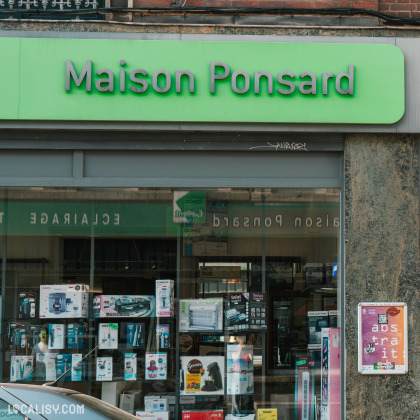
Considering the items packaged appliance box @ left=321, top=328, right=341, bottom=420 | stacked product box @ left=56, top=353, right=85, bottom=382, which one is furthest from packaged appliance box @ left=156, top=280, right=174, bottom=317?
packaged appliance box @ left=321, top=328, right=341, bottom=420

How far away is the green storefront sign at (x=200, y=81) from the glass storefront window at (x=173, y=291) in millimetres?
977

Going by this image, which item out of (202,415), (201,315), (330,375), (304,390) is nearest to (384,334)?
(330,375)

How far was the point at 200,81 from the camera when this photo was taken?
26.7 ft

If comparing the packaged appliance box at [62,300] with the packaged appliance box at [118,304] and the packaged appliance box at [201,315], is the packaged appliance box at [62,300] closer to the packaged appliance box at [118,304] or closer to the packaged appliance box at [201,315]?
the packaged appliance box at [118,304]

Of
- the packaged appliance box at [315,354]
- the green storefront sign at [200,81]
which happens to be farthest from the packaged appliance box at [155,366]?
the green storefront sign at [200,81]

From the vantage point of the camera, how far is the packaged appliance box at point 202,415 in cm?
851

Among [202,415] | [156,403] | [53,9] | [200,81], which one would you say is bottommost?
[202,415]

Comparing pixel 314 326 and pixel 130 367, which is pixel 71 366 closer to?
pixel 130 367

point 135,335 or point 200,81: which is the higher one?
point 200,81

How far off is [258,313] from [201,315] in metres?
0.67

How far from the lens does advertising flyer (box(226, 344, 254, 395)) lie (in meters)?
8.59

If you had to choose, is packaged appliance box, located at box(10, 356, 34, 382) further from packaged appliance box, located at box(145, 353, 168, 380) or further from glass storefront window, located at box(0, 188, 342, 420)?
packaged appliance box, located at box(145, 353, 168, 380)

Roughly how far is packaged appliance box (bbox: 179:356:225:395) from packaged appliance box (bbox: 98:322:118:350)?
809 millimetres

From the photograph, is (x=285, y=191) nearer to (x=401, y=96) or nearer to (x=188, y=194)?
(x=188, y=194)
